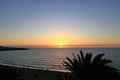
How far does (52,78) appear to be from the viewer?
3566cm

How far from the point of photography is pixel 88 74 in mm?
15367

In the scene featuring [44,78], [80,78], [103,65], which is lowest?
[44,78]

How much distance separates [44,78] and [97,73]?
71.7 ft

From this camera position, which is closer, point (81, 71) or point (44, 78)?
point (81, 71)

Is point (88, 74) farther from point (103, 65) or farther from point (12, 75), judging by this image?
point (12, 75)

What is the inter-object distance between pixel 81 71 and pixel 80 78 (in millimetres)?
618

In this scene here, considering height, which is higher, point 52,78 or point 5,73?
point 5,73

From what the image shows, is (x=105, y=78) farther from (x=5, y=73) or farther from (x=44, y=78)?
(x=44, y=78)

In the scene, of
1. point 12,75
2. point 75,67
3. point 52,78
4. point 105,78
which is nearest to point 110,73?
point 105,78

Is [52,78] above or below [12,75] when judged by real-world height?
below

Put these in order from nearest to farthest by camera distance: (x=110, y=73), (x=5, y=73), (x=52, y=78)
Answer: (x=110, y=73) → (x=5, y=73) → (x=52, y=78)

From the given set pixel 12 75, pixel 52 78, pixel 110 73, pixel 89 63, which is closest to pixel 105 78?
pixel 110 73

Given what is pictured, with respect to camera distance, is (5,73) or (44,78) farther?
(44,78)

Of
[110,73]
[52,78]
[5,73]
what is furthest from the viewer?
[52,78]
